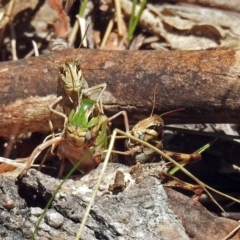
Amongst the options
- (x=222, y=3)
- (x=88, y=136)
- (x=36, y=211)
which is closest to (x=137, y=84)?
(x=88, y=136)

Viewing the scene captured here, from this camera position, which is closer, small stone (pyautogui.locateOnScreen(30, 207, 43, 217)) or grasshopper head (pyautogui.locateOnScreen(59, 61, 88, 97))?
small stone (pyautogui.locateOnScreen(30, 207, 43, 217))

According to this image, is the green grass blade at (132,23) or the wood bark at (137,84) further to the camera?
the green grass blade at (132,23)

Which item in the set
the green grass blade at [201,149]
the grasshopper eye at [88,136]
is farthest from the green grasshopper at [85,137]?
the green grass blade at [201,149]

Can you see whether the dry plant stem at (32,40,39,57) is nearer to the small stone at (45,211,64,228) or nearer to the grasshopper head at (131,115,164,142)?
the grasshopper head at (131,115,164,142)

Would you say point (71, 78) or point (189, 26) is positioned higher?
point (71, 78)

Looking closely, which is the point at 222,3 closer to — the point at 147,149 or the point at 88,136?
the point at 147,149

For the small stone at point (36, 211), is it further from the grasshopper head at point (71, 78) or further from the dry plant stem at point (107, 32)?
the dry plant stem at point (107, 32)

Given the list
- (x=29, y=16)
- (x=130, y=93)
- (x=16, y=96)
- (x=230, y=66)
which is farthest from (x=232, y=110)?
(x=29, y=16)

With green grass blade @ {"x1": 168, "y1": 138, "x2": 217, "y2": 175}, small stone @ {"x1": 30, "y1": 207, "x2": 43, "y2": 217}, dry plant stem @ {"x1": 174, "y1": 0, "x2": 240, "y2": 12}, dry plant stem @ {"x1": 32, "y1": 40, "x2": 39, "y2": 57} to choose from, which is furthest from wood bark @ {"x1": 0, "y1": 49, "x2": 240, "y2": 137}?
dry plant stem @ {"x1": 174, "y1": 0, "x2": 240, "y2": 12}

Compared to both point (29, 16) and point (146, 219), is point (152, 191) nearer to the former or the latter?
point (146, 219)
